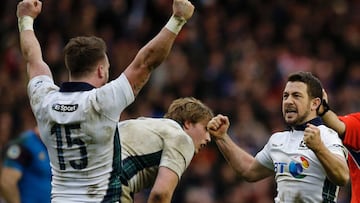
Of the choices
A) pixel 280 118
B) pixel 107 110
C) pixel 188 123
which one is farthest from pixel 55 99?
pixel 280 118

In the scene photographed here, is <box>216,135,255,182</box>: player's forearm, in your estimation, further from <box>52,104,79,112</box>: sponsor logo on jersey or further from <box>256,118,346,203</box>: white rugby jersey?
<box>52,104,79,112</box>: sponsor logo on jersey

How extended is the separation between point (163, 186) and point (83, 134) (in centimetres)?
72

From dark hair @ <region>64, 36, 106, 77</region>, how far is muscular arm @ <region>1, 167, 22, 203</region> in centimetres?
381

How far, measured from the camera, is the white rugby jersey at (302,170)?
7555 millimetres

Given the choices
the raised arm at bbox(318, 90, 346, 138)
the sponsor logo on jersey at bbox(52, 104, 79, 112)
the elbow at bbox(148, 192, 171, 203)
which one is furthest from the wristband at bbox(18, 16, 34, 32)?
the raised arm at bbox(318, 90, 346, 138)

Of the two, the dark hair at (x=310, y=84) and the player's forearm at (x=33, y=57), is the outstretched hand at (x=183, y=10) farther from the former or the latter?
the dark hair at (x=310, y=84)

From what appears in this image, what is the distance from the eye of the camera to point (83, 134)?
668 centimetres

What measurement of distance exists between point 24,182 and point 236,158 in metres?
2.82

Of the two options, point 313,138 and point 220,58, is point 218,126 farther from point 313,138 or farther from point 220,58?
point 220,58

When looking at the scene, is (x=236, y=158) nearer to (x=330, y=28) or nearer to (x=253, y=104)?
(x=253, y=104)

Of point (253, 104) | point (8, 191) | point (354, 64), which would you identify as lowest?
point (8, 191)

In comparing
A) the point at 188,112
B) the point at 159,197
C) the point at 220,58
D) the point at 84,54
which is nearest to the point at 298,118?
the point at 188,112

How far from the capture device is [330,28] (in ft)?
61.1

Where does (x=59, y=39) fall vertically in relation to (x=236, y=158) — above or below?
below
